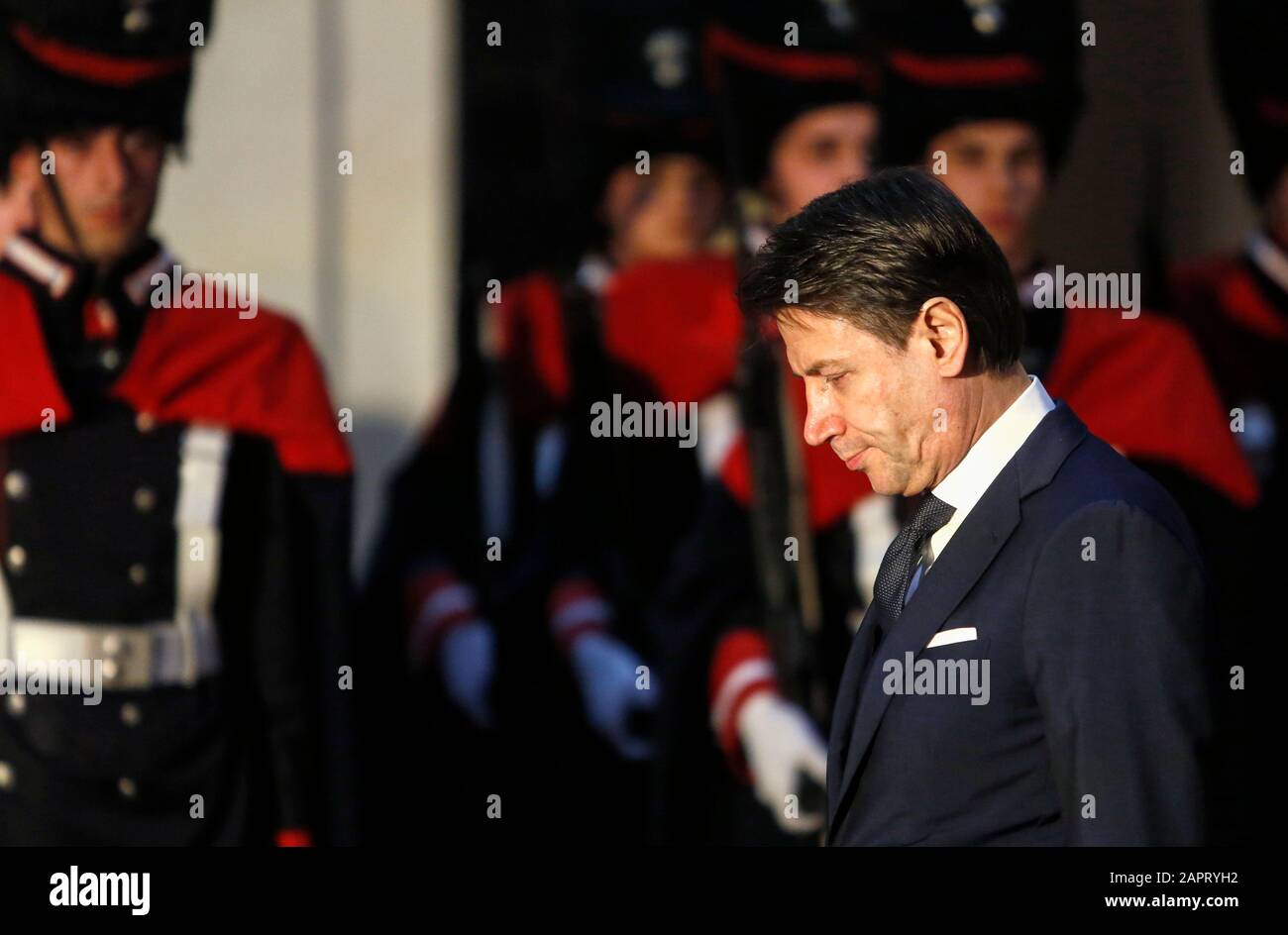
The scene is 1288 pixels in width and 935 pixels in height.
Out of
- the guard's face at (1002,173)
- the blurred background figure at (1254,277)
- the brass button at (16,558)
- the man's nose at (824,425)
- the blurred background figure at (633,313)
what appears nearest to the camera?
the man's nose at (824,425)

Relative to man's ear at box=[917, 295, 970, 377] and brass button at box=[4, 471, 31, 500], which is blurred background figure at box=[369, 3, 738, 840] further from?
man's ear at box=[917, 295, 970, 377]

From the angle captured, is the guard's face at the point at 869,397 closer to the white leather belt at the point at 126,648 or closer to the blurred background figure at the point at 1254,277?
the white leather belt at the point at 126,648

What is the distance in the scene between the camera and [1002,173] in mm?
4492

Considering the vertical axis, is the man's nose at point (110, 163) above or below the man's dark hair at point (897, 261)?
above

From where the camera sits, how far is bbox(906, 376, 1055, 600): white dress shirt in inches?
91.7

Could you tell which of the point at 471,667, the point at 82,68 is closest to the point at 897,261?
the point at 82,68

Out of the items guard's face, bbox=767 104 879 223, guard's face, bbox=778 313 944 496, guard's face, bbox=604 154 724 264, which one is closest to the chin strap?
guard's face, bbox=767 104 879 223

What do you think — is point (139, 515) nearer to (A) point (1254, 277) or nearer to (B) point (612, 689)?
(B) point (612, 689)

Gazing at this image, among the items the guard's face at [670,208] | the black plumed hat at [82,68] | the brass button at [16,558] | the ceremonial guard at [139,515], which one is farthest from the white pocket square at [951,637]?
the guard's face at [670,208]

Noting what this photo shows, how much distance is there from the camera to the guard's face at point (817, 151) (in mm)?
4934

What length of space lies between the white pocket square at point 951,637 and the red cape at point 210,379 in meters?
2.06

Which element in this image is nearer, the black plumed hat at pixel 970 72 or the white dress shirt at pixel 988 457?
the white dress shirt at pixel 988 457

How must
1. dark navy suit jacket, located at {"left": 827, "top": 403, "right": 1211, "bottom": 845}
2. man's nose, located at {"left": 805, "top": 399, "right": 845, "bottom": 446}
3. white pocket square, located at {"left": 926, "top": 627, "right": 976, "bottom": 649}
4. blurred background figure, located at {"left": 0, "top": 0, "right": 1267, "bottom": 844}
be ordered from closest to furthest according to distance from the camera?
dark navy suit jacket, located at {"left": 827, "top": 403, "right": 1211, "bottom": 845} → white pocket square, located at {"left": 926, "top": 627, "right": 976, "bottom": 649} → man's nose, located at {"left": 805, "top": 399, "right": 845, "bottom": 446} → blurred background figure, located at {"left": 0, "top": 0, "right": 1267, "bottom": 844}

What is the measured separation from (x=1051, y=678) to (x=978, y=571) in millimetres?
168
